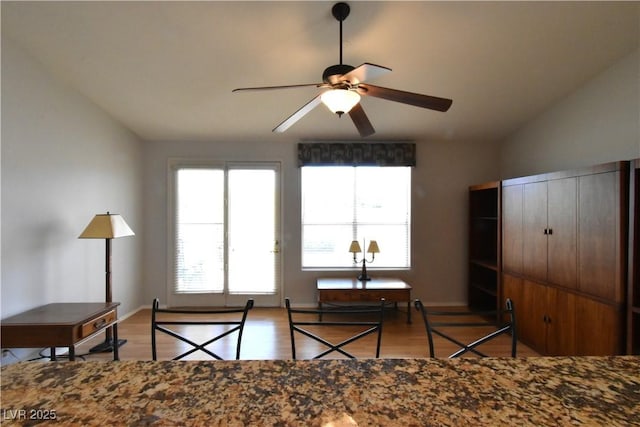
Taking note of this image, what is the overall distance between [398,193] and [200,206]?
2932mm

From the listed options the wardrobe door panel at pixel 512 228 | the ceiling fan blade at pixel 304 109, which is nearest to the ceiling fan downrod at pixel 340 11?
the ceiling fan blade at pixel 304 109

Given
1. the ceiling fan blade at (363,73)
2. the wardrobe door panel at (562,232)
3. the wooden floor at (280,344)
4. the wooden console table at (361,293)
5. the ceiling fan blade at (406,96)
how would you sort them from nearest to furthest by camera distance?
the ceiling fan blade at (363,73) → the ceiling fan blade at (406,96) → the wardrobe door panel at (562,232) → the wooden floor at (280,344) → the wooden console table at (361,293)

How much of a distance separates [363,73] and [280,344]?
2753 millimetres

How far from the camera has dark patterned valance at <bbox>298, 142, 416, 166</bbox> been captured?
4.43m

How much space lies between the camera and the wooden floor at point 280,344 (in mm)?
3031

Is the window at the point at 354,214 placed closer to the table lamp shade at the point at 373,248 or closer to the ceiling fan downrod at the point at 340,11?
the table lamp shade at the point at 373,248

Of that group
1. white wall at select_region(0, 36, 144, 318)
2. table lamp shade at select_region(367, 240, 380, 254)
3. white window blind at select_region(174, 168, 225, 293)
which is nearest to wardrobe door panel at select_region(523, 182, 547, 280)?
table lamp shade at select_region(367, 240, 380, 254)

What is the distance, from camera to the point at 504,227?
12.1ft

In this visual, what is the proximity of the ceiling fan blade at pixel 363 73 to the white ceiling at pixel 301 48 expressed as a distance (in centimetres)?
74

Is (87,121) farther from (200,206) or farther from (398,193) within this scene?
(398,193)

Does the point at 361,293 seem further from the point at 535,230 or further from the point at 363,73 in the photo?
the point at 363,73

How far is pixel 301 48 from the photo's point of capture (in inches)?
103

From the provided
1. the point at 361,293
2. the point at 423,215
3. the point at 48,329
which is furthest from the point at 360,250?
the point at 48,329

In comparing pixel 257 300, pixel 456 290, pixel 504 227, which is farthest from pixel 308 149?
pixel 456 290
